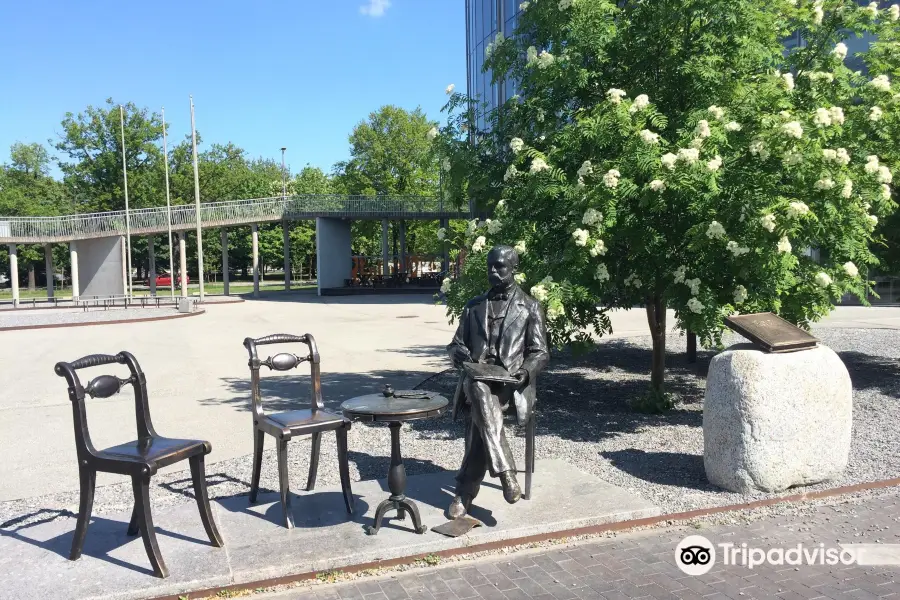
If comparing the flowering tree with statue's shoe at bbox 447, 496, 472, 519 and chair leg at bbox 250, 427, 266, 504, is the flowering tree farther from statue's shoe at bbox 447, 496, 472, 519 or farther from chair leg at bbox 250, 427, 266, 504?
chair leg at bbox 250, 427, 266, 504

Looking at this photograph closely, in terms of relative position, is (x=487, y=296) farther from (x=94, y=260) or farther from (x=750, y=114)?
(x=94, y=260)

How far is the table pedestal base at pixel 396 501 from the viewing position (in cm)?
501

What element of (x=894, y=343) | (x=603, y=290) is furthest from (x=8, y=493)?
(x=894, y=343)

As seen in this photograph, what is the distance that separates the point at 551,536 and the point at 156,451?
2730 millimetres

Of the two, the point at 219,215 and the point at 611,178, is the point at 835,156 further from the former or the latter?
the point at 219,215

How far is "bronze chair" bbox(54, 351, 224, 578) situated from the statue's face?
2396 mm

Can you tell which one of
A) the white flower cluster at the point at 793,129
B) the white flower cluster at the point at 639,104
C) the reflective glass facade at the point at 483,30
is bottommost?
the white flower cluster at the point at 793,129

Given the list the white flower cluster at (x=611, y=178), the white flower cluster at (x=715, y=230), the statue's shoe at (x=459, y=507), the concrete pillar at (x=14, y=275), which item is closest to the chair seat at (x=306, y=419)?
the statue's shoe at (x=459, y=507)

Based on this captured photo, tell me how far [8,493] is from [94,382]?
2617 millimetres

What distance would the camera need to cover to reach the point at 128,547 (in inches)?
191

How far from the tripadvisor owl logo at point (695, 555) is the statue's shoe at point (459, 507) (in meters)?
1.50

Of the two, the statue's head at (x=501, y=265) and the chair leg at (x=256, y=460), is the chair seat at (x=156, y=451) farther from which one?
the statue's head at (x=501, y=265)

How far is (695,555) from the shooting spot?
185 inches

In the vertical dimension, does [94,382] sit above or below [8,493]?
above
